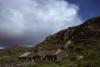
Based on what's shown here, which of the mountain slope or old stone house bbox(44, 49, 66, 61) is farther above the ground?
the mountain slope

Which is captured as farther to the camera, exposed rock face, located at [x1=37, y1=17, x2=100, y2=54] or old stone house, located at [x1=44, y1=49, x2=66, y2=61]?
exposed rock face, located at [x1=37, y1=17, x2=100, y2=54]

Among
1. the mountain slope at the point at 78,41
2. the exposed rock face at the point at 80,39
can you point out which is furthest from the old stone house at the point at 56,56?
the exposed rock face at the point at 80,39

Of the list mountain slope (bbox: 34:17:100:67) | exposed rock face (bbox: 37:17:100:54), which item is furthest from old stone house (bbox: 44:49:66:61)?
exposed rock face (bbox: 37:17:100:54)

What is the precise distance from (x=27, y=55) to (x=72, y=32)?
160 ft

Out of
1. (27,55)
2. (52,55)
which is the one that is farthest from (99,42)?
(27,55)

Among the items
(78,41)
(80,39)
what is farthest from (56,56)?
(80,39)

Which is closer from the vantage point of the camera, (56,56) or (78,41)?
(56,56)

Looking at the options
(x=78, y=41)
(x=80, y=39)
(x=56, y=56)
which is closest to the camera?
(x=56, y=56)

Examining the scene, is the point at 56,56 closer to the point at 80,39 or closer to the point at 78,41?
the point at 78,41

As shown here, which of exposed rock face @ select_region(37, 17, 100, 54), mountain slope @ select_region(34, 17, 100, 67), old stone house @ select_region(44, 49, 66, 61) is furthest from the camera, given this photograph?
exposed rock face @ select_region(37, 17, 100, 54)

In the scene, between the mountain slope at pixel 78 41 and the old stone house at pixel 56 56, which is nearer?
the old stone house at pixel 56 56

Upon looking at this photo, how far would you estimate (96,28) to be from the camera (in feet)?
407

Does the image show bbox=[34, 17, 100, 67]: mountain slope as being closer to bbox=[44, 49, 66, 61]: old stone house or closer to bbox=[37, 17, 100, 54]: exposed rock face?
bbox=[37, 17, 100, 54]: exposed rock face

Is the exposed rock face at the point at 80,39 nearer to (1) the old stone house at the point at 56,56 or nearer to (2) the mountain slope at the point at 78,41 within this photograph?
(2) the mountain slope at the point at 78,41
